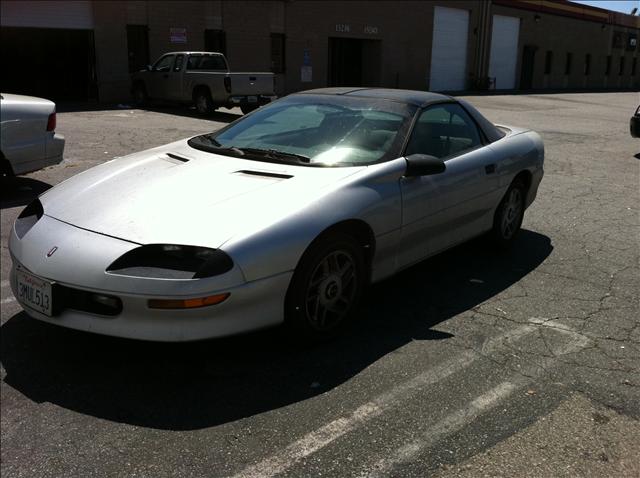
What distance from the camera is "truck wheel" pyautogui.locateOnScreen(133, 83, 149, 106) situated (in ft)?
61.7

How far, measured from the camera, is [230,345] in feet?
11.6

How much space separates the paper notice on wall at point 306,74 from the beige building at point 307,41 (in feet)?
0.15

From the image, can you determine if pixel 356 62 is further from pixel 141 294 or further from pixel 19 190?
pixel 141 294

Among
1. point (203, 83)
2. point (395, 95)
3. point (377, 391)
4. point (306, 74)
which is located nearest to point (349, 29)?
point (306, 74)

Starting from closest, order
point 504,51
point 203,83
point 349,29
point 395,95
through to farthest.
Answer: point 395,95 → point 203,83 → point 349,29 → point 504,51

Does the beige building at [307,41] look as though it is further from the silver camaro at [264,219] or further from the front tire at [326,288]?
the front tire at [326,288]

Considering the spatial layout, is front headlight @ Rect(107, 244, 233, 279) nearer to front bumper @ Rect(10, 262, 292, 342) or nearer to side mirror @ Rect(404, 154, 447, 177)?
front bumper @ Rect(10, 262, 292, 342)

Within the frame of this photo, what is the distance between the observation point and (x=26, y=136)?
6.77m

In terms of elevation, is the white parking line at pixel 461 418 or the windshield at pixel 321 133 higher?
the windshield at pixel 321 133

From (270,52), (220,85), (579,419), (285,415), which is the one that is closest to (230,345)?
(285,415)

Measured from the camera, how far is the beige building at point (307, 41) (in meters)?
21.3

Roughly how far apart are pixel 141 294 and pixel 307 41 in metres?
26.1

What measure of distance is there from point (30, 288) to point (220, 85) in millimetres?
12983

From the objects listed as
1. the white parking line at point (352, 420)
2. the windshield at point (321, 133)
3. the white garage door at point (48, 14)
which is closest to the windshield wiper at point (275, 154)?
the windshield at point (321, 133)
